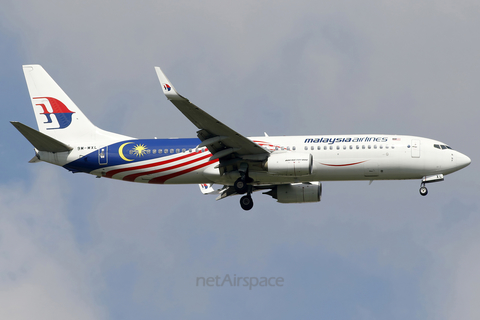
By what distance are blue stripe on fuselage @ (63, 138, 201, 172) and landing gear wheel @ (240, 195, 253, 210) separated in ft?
17.4

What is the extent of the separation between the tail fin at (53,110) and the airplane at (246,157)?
1.63 ft

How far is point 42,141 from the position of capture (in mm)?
42688

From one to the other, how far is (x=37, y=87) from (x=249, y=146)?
1771 centimetres

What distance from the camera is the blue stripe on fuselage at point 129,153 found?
4331 centimetres

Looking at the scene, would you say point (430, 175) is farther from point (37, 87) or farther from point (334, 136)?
point (37, 87)

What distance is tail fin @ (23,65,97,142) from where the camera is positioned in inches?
1811

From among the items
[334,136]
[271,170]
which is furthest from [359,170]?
[271,170]

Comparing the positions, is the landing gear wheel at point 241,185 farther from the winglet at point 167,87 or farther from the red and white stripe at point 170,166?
the winglet at point 167,87

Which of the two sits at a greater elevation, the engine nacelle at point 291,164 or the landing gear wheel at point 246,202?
the engine nacelle at point 291,164

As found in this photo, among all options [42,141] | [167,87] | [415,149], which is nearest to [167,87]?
[167,87]

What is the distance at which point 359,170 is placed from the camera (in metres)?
41.5

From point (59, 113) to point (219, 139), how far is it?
14.2 meters

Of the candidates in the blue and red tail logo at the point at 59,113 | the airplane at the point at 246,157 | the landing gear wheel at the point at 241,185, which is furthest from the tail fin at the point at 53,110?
the landing gear wheel at the point at 241,185

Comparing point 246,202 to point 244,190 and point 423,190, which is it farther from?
point 423,190
